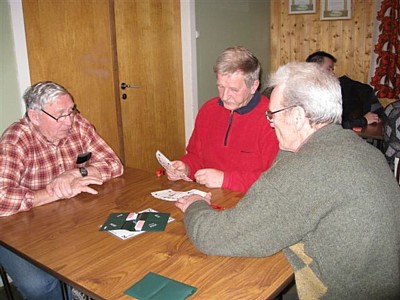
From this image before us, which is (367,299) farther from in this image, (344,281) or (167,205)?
(167,205)

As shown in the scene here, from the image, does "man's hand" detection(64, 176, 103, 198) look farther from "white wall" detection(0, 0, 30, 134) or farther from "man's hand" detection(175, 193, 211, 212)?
"white wall" detection(0, 0, 30, 134)

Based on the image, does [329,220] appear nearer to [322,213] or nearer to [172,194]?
[322,213]

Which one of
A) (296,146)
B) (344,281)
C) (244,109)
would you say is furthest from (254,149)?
(344,281)

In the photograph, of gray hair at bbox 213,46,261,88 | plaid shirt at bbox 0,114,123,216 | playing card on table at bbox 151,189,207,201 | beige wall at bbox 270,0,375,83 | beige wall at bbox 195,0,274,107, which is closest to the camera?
plaid shirt at bbox 0,114,123,216

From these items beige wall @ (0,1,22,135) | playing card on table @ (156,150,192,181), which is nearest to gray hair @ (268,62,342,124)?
playing card on table @ (156,150,192,181)

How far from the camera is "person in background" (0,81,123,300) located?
1.80 metres

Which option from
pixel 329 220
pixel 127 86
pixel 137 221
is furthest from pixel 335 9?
pixel 329 220

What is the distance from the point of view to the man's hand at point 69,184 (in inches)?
74.9

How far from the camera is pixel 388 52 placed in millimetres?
5020

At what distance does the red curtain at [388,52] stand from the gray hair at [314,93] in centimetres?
421

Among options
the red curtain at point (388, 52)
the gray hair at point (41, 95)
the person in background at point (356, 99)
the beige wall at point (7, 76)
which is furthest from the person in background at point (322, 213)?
the red curtain at point (388, 52)

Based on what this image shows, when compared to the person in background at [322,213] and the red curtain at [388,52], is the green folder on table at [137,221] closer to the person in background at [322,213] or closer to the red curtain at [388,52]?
the person in background at [322,213]

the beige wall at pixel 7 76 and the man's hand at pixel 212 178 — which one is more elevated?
the beige wall at pixel 7 76

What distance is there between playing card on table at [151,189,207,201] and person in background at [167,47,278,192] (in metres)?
0.10
